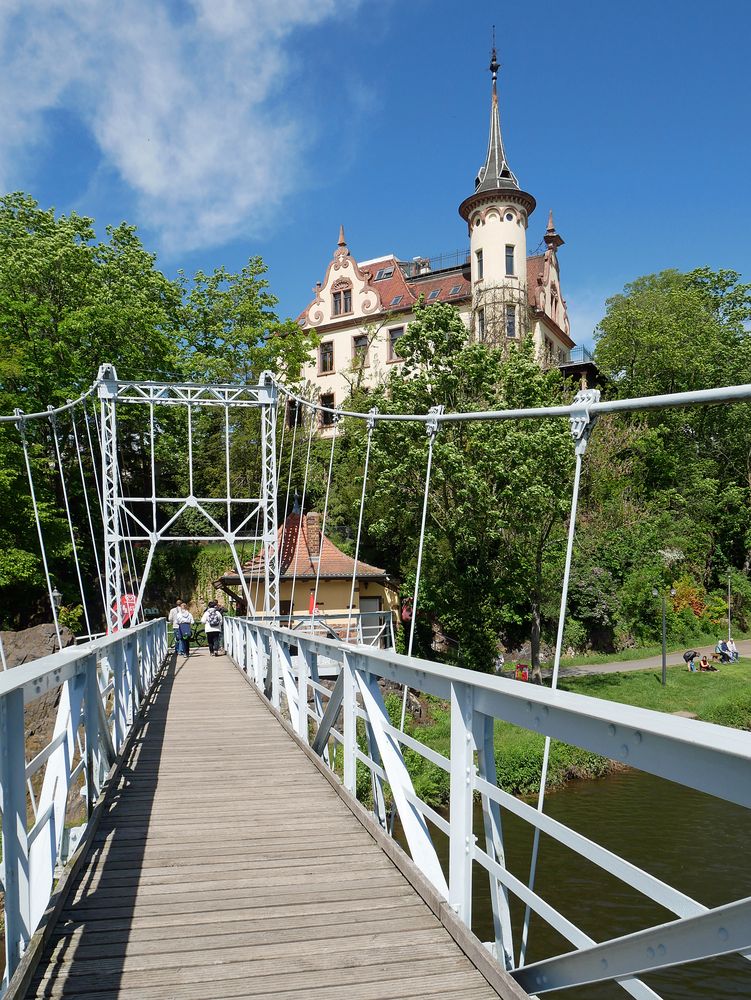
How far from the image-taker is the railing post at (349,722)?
4.44m

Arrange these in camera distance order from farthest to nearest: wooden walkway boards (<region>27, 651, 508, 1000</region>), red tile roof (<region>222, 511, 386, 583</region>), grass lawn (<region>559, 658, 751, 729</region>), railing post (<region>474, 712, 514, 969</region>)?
1. red tile roof (<region>222, 511, 386, 583</region>)
2. grass lawn (<region>559, 658, 751, 729</region>)
3. railing post (<region>474, 712, 514, 969</region>)
4. wooden walkway boards (<region>27, 651, 508, 1000</region>)

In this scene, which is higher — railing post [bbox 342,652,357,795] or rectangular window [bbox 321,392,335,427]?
rectangular window [bbox 321,392,335,427]

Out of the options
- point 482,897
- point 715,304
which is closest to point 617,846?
point 482,897

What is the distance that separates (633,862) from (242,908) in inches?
419

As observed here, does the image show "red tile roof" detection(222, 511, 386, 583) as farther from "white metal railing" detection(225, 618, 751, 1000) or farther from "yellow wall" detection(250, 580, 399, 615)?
"white metal railing" detection(225, 618, 751, 1000)

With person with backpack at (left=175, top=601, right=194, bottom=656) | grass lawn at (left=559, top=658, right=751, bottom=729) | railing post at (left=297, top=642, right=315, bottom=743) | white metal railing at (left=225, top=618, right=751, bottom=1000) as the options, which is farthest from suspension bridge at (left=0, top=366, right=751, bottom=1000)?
grass lawn at (left=559, top=658, right=751, bottom=729)

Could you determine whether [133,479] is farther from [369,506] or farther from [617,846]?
[617,846]

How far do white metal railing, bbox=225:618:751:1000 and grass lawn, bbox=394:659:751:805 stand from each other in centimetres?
875

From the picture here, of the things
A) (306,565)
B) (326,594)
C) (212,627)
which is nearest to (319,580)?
(306,565)

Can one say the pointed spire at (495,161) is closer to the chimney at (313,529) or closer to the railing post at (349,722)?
the chimney at (313,529)

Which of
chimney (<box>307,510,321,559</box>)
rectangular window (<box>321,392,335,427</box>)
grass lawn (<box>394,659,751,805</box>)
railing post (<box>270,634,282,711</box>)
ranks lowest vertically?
grass lawn (<box>394,659,751,805</box>)

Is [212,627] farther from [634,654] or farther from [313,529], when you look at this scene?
[634,654]

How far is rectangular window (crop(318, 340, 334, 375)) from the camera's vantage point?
122 feet

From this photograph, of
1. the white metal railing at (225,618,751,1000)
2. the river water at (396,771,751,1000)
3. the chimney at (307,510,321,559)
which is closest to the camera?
the white metal railing at (225,618,751,1000)
